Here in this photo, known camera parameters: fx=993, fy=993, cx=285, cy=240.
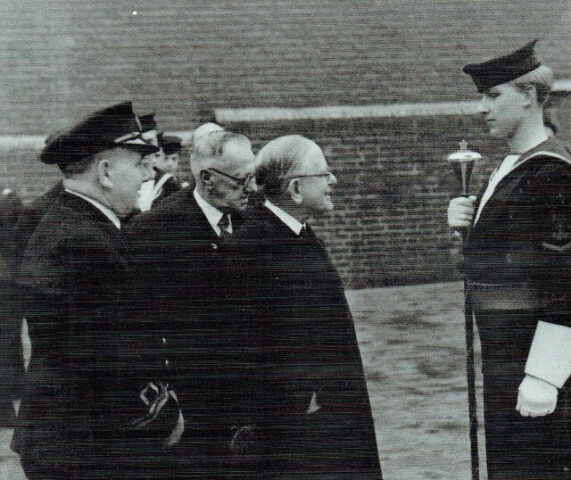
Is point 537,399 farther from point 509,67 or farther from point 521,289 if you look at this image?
point 509,67

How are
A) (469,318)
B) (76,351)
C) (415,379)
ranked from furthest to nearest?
1. (415,379)
2. (469,318)
3. (76,351)

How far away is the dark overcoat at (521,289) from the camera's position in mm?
3445

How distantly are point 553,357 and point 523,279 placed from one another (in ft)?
1.00

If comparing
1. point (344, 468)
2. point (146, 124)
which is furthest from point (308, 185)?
point (146, 124)

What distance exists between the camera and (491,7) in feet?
41.0

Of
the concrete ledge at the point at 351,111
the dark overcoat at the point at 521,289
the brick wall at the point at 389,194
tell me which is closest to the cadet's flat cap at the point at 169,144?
the concrete ledge at the point at 351,111

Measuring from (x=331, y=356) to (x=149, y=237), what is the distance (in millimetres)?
1006

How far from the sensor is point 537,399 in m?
3.40

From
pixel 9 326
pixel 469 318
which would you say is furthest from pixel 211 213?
pixel 9 326

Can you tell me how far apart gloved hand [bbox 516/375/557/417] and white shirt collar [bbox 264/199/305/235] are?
3.80ft

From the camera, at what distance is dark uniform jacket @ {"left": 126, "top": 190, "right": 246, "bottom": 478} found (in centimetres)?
395

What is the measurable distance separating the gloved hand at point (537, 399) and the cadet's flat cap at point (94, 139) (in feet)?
5.21

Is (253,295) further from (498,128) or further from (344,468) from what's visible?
(498,128)

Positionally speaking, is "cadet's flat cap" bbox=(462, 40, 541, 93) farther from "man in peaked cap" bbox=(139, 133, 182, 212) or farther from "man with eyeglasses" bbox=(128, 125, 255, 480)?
"man in peaked cap" bbox=(139, 133, 182, 212)
